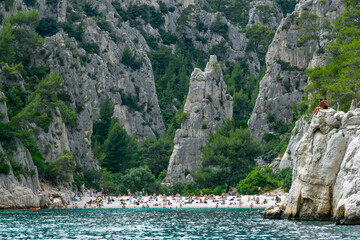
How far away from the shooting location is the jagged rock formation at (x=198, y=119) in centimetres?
10394

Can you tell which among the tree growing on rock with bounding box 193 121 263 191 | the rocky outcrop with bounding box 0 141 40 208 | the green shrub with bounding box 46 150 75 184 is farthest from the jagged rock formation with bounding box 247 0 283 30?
the rocky outcrop with bounding box 0 141 40 208

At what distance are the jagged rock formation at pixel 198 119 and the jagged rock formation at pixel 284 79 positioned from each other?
388 inches

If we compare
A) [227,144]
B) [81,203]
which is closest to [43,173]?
[81,203]

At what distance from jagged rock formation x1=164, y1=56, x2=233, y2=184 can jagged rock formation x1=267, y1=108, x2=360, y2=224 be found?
59348mm

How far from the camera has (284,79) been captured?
328 feet

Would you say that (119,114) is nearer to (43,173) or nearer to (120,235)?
(43,173)

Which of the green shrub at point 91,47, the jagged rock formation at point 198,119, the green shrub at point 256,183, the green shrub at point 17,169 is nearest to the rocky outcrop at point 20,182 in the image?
the green shrub at point 17,169

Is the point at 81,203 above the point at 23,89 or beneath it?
beneath

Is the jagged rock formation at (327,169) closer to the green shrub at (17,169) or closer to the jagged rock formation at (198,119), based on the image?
the green shrub at (17,169)

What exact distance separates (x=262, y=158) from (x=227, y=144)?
8682 mm

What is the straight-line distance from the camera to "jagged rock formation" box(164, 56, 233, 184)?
103938 mm

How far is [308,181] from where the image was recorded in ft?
132

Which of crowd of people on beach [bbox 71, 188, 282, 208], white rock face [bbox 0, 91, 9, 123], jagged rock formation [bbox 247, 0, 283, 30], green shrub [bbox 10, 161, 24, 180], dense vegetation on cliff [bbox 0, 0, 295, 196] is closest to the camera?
green shrub [bbox 10, 161, 24, 180]

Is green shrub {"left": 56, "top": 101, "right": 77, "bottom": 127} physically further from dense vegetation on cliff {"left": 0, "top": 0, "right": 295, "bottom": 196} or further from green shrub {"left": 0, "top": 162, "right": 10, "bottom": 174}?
green shrub {"left": 0, "top": 162, "right": 10, "bottom": 174}
